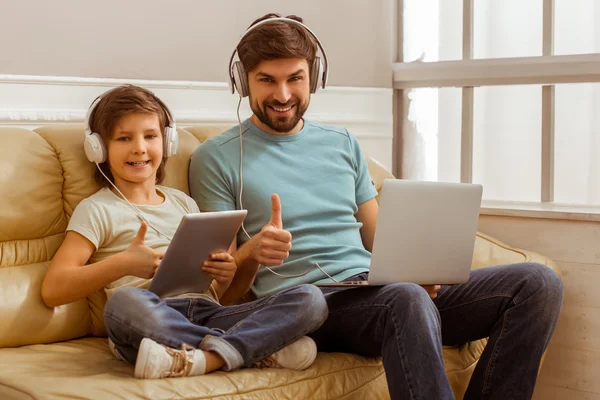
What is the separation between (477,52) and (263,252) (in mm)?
1610

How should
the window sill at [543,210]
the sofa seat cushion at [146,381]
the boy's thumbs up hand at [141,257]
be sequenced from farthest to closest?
1. the window sill at [543,210]
2. the boy's thumbs up hand at [141,257]
3. the sofa seat cushion at [146,381]

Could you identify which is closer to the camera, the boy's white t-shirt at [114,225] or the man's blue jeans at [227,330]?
the man's blue jeans at [227,330]

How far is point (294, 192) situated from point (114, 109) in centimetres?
48

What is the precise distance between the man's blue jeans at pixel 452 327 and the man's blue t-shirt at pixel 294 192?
0.34 feet

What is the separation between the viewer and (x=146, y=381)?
146 centimetres

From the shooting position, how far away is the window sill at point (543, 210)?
2.60 meters

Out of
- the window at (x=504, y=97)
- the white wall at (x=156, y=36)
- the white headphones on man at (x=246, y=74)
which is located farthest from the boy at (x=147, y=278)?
the window at (x=504, y=97)

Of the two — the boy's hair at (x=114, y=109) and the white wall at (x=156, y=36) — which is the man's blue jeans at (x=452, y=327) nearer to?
the boy's hair at (x=114, y=109)

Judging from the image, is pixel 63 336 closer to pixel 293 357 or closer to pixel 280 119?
pixel 293 357

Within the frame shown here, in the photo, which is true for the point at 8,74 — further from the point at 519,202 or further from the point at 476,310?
the point at 519,202

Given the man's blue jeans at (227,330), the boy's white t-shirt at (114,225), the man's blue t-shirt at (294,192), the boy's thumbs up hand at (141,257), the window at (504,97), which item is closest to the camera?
the man's blue jeans at (227,330)

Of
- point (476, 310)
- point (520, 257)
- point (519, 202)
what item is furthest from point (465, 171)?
point (476, 310)

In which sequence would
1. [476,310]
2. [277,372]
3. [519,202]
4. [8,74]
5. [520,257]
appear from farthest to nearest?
[519,202], [520,257], [8,74], [476,310], [277,372]

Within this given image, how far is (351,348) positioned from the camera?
1787mm
